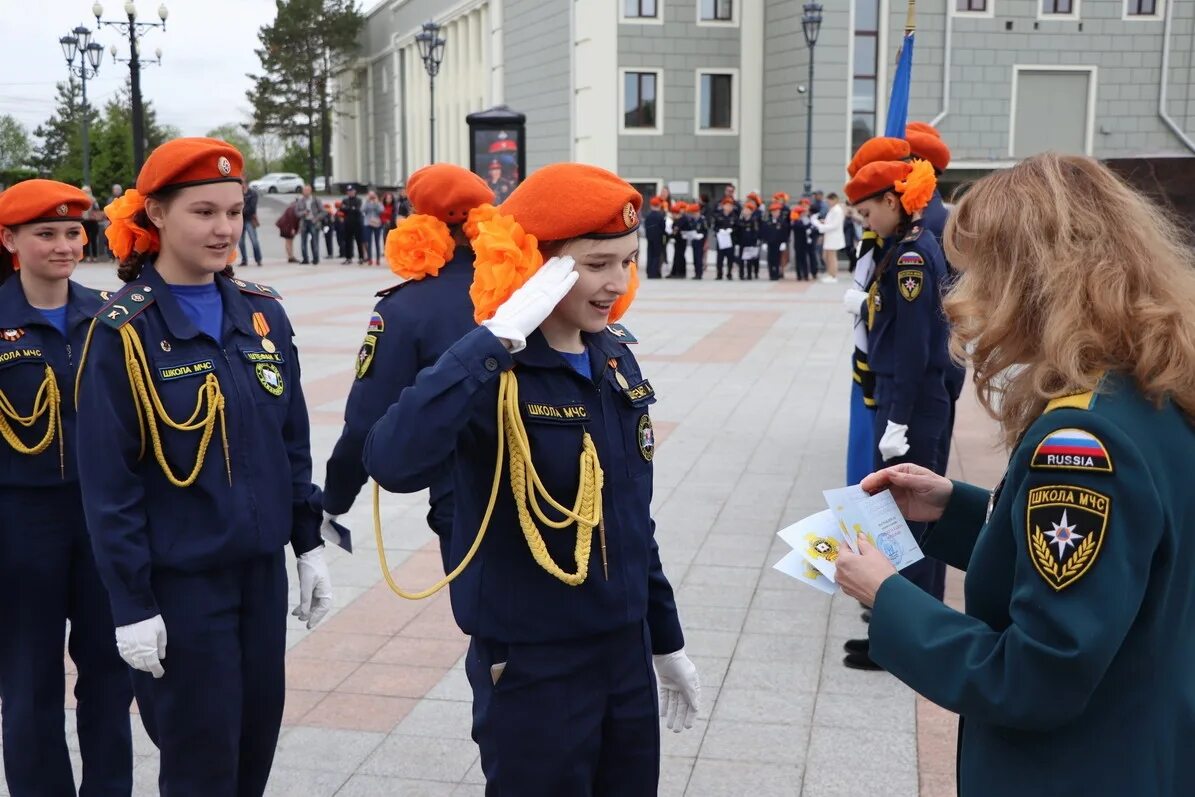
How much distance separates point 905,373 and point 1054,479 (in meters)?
3.29

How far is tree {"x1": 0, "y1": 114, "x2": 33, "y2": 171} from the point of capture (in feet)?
169

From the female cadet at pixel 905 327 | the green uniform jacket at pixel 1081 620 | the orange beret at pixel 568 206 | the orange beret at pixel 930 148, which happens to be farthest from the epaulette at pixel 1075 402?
the orange beret at pixel 930 148

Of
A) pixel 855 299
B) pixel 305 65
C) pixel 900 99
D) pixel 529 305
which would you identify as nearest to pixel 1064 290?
pixel 529 305

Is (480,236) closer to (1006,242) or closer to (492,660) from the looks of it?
(492,660)

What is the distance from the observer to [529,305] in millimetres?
2447

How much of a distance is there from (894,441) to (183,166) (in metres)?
3.07

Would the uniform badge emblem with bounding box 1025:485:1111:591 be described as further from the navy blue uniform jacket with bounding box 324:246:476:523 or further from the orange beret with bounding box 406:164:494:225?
the orange beret with bounding box 406:164:494:225

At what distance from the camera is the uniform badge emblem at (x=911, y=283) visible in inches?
195

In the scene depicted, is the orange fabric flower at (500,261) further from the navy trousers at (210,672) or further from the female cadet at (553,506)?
the navy trousers at (210,672)

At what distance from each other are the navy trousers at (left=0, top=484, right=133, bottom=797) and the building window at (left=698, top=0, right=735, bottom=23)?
3851 centimetres

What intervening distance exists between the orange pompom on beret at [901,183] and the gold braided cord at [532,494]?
2.99 metres

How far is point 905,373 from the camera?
5031mm

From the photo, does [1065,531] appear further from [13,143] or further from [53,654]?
[13,143]

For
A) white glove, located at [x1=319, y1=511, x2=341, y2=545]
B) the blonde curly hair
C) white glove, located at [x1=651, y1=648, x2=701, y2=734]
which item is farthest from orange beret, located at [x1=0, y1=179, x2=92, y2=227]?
the blonde curly hair
